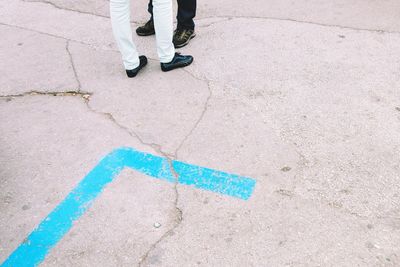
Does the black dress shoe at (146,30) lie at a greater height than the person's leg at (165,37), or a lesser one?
lesser

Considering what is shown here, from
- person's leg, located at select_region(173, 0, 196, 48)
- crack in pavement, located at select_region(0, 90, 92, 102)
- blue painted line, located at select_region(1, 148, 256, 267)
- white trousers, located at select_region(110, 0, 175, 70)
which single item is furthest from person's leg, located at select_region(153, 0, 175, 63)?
blue painted line, located at select_region(1, 148, 256, 267)

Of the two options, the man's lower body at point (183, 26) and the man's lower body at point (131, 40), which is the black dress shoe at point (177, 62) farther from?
the man's lower body at point (183, 26)

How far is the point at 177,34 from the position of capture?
4062mm

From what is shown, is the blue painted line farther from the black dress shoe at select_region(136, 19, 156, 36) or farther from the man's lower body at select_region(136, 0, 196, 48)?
the black dress shoe at select_region(136, 19, 156, 36)

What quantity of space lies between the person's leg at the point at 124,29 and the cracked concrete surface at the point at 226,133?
18cm

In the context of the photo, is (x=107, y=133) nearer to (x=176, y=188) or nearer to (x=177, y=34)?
(x=176, y=188)

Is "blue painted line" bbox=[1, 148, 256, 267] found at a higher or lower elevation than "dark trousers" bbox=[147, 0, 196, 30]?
lower

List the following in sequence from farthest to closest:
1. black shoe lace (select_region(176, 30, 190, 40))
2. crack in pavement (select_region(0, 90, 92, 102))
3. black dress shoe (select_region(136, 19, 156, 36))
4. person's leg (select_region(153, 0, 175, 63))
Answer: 1. black dress shoe (select_region(136, 19, 156, 36))
2. black shoe lace (select_region(176, 30, 190, 40))
3. crack in pavement (select_region(0, 90, 92, 102))
4. person's leg (select_region(153, 0, 175, 63))

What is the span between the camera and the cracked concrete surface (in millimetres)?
2230

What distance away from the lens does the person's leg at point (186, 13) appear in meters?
3.84

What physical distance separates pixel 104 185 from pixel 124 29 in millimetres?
1382

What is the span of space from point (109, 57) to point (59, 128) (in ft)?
3.68

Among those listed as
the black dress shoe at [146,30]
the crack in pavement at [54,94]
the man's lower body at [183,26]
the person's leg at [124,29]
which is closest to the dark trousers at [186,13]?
the man's lower body at [183,26]

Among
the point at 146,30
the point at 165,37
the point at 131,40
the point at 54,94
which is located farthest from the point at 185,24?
the point at 54,94
